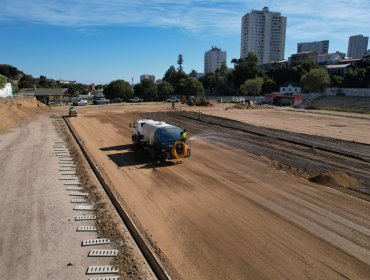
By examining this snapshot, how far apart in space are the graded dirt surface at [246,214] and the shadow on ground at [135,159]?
72 mm

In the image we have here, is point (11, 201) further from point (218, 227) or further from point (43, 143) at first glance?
A: point (43, 143)

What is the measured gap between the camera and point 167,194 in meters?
14.9

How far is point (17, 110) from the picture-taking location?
5494 centimetres

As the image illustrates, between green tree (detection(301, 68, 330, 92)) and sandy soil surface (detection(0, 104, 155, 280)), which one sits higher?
green tree (detection(301, 68, 330, 92))

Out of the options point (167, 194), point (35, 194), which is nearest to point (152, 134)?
point (167, 194)

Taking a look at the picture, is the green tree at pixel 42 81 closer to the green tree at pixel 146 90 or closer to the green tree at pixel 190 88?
the green tree at pixel 146 90

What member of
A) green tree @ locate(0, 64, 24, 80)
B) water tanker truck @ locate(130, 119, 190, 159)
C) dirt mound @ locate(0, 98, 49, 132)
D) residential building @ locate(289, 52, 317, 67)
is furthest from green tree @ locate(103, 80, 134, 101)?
residential building @ locate(289, 52, 317, 67)

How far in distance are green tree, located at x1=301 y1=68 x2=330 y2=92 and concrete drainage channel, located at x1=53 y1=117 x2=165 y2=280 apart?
94.6m

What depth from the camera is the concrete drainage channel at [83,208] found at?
8.44 m

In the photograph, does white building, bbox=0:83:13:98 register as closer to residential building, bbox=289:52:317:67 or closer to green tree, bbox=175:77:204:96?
green tree, bbox=175:77:204:96

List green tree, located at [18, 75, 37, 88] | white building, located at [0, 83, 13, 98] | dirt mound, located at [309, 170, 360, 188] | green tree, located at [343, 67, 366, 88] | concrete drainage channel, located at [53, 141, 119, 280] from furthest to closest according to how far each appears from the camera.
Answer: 1. green tree, located at [18, 75, 37, 88]
2. green tree, located at [343, 67, 366, 88]
3. white building, located at [0, 83, 13, 98]
4. dirt mound, located at [309, 170, 360, 188]
5. concrete drainage channel, located at [53, 141, 119, 280]

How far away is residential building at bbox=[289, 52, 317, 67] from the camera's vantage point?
15040 centimetres

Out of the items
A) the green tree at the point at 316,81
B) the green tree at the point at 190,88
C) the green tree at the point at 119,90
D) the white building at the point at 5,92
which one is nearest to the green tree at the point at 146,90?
the green tree at the point at 119,90

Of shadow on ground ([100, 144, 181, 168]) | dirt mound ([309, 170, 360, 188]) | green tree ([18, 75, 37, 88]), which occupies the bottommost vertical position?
shadow on ground ([100, 144, 181, 168])
